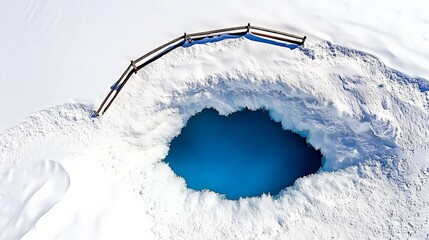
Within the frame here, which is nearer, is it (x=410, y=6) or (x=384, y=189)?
(x=410, y=6)

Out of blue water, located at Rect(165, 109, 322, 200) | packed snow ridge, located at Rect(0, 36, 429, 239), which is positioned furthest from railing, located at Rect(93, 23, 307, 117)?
blue water, located at Rect(165, 109, 322, 200)

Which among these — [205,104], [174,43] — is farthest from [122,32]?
[205,104]

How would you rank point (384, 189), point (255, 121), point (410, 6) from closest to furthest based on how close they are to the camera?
point (410, 6) → point (384, 189) → point (255, 121)

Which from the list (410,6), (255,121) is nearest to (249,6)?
(255,121)

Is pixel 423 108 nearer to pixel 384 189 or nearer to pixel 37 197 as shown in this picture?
pixel 384 189

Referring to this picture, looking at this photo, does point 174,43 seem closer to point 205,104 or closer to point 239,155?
point 205,104

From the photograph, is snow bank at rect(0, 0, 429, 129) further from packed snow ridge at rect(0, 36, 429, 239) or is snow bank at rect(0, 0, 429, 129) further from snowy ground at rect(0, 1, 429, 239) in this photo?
packed snow ridge at rect(0, 36, 429, 239)
